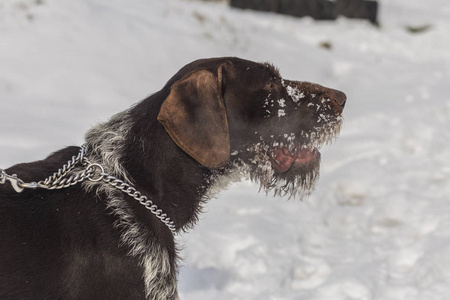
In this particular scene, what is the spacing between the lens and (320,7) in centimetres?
1249

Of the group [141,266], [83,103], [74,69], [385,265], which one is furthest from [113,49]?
[141,266]

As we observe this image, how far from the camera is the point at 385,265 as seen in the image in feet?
12.5

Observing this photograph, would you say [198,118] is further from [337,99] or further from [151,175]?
[337,99]

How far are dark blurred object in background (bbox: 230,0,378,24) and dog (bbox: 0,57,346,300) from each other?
9.83 meters

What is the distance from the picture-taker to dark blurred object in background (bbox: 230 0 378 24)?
39.7 ft

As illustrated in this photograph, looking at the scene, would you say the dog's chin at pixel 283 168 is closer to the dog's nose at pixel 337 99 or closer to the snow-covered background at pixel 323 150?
the dog's nose at pixel 337 99

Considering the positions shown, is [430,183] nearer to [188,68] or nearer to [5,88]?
[188,68]

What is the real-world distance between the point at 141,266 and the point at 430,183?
146 inches

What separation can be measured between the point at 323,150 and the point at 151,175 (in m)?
3.93

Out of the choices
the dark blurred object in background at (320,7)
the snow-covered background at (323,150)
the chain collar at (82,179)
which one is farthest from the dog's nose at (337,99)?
the dark blurred object in background at (320,7)

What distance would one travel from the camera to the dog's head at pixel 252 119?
7.60ft

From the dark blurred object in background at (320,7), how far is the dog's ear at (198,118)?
398 inches

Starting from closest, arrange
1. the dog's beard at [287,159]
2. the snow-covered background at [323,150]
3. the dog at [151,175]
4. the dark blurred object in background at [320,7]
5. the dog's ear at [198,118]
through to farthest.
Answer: the dog at [151,175], the dog's ear at [198,118], the dog's beard at [287,159], the snow-covered background at [323,150], the dark blurred object in background at [320,7]

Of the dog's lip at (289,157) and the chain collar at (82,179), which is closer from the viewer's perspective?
the chain collar at (82,179)
